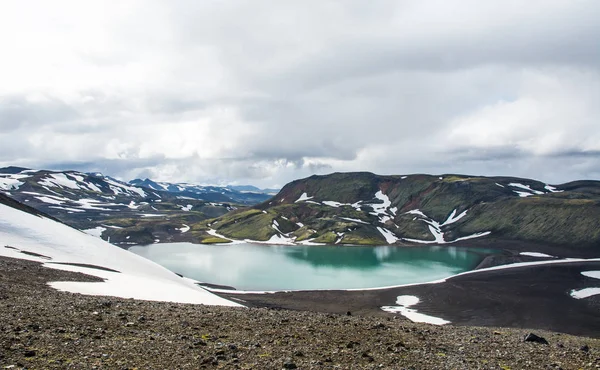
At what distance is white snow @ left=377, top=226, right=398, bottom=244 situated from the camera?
7002 inches

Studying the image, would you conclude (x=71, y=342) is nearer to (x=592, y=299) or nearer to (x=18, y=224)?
(x=18, y=224)

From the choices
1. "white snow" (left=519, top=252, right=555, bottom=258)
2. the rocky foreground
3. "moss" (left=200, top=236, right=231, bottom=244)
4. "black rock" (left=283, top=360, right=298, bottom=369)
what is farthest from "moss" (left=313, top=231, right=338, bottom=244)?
"black rock" (left=283, top=360, right=298, bottom=369)

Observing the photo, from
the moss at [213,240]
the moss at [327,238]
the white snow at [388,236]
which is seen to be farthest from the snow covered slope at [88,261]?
the white snow at [388,236]

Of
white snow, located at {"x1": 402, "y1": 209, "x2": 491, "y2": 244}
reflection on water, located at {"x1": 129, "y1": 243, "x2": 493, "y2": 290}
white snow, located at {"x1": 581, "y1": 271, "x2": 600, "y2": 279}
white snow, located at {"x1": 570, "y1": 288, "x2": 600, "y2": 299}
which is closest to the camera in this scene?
white snow, located at {"x1": 570, "y1": 288, "x2": 600, "y2": 299}

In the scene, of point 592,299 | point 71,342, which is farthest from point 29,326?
point 592,299

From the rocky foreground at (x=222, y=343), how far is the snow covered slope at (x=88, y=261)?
11706 millimetres

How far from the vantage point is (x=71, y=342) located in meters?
13.6

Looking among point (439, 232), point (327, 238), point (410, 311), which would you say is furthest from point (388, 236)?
point (410, 311)

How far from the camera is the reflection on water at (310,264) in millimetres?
88812

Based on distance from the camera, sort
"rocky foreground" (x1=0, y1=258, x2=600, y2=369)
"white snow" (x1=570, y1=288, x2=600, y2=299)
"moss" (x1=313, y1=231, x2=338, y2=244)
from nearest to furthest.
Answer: "rocky foreground" (x1=0, y1=258, x2=600, y2=369), "white snow" (x1=570, y1=288, x2=600, y2=299), "moss" (x1=313, y1=231, x2=338, y2=244)

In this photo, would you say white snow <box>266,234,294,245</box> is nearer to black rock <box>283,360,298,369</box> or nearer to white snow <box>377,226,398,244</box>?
white snow <box>377,226,398,244</box>

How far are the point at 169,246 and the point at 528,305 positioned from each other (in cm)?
14182

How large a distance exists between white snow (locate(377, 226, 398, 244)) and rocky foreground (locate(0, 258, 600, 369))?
161086 millimetres

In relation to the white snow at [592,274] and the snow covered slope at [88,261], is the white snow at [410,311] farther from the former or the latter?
the white snow at [592,274]
